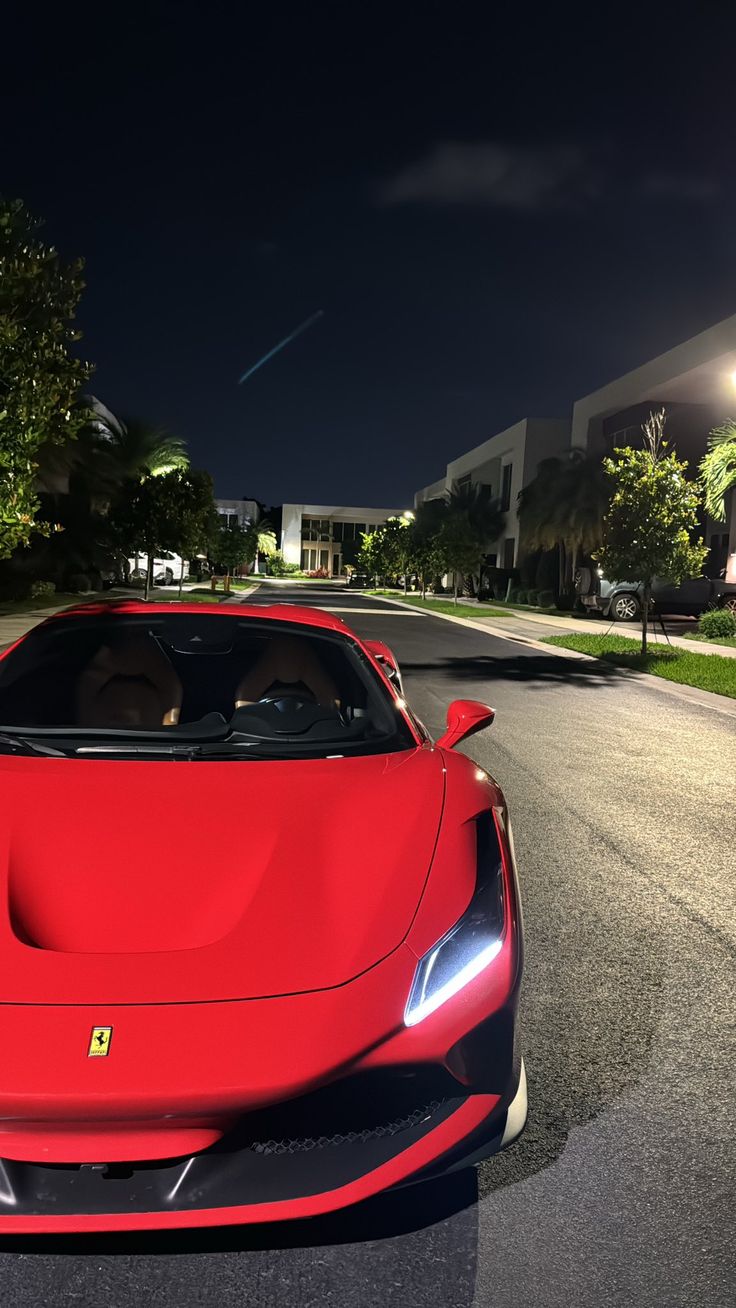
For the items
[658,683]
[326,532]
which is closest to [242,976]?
[658,683]

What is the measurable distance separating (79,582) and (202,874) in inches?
1650

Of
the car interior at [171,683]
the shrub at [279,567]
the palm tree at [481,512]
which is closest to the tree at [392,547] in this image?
the palm tree at [481,512]

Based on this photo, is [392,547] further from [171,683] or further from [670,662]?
[171,683]

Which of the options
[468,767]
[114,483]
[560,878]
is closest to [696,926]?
[560,878]

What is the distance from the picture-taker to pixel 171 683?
3.99m

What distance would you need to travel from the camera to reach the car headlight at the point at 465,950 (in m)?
2.09

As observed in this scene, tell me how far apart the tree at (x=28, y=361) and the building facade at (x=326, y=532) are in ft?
401

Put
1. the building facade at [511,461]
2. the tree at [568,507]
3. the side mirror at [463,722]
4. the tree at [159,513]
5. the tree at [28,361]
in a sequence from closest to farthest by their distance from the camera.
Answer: the side mirror at [463,722]
the tree at [28,361]
the tree at [159,513]
the tree at [568,507]
the building facade at [511,461]

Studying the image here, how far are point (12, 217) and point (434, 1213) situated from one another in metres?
14.3

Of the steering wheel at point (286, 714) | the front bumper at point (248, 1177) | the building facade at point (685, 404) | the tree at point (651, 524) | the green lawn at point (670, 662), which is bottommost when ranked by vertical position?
the green lawn at point (670, 662)

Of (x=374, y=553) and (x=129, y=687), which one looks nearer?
(x=129, y=687)

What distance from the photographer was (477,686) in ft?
46.5

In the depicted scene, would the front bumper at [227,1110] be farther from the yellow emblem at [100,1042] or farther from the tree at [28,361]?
the tree at [28,361]

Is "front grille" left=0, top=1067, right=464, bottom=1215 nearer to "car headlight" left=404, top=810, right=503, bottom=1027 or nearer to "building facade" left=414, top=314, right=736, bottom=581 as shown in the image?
"car headlight" left=404, top=810, right=503, bottom=1027
